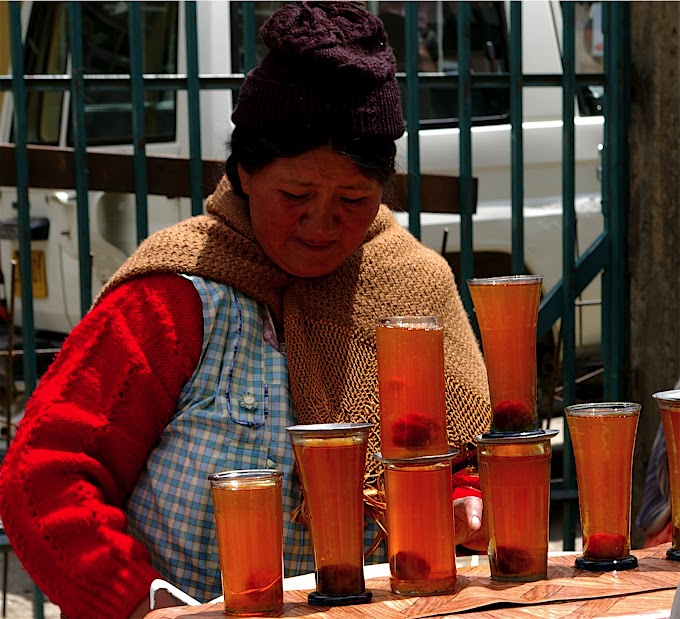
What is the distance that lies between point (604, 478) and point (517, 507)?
0.43 ft

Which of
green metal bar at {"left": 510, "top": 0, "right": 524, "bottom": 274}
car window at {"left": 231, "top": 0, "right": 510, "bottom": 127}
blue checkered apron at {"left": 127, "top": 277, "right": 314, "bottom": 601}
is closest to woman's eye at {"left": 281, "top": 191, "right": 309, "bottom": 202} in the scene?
blue checkered apron at {"left": 127, "top": 277, "right": 314, "bottom": 601}

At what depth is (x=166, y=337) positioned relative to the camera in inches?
89.9

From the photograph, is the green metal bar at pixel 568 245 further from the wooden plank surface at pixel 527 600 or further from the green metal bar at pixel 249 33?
the wooden plank surface at pixel 527 600

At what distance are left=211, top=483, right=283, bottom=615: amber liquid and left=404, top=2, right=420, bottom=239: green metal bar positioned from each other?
1.86 m

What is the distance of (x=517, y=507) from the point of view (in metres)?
1.70

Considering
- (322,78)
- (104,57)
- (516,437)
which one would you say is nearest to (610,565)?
(516,437)

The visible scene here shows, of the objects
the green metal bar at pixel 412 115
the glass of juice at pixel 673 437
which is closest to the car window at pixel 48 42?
the green metal bar at pixel 412 115

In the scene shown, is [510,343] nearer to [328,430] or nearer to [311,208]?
[328,430]

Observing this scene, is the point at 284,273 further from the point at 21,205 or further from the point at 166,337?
the point at 21,205

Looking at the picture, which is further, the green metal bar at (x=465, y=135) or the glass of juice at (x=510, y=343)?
the green metal bar at (x=465, y=135)

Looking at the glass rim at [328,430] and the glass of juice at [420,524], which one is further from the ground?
the glass rim at [328,430]

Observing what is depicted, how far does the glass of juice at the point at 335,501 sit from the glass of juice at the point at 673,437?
16.6 inches

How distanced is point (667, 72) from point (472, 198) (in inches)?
27.1

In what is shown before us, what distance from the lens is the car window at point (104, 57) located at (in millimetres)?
5570
